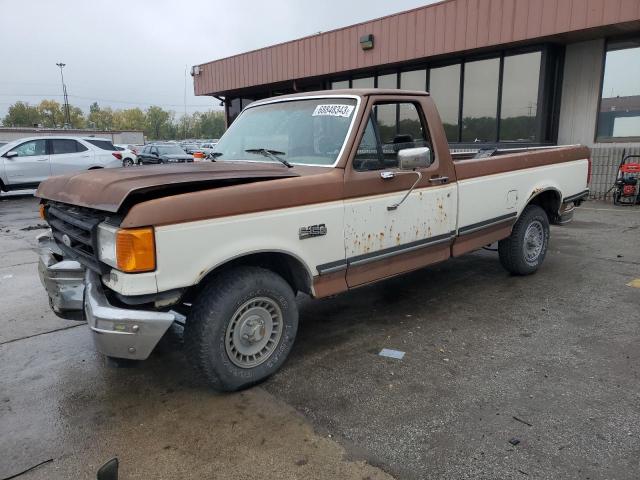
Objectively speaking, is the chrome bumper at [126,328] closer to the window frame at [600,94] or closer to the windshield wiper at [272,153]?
the windshield wiper at [272,153]

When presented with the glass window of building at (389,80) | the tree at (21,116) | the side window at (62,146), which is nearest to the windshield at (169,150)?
the side window at (62,146)

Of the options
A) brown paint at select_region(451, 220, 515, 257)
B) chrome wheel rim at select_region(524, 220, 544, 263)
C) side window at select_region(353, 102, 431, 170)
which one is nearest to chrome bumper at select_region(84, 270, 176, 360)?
side window at select_region(353, 102, 431, 170)

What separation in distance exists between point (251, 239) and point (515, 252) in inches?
140

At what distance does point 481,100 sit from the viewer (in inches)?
502

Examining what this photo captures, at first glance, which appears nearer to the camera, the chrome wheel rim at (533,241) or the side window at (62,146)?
the chrome wheel rim at (533,241)

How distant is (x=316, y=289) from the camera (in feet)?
11.6

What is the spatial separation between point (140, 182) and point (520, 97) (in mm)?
11491

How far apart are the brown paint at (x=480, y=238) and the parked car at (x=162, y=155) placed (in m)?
18.3

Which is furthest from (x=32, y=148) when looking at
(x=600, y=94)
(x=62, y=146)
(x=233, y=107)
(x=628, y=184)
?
(x=628, y=184)

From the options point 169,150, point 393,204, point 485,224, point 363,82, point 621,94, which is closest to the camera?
point 393,204

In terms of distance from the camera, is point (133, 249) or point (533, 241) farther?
point (533, 241)

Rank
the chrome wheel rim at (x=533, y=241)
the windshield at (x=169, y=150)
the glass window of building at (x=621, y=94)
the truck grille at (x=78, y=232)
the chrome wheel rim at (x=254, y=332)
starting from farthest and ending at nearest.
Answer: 1. the windshield at (x=169, y=150)
2. the glass window of building at (x=621, y=94)
3. the chrome wheel rim at (x=533, y=241)
4. the chrome wheel rim at (x=254, y=332)
5. the truck grille at (x=78, y=232)

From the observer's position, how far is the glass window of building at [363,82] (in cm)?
1559

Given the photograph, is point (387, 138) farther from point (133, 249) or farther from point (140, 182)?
point (133, 249)
